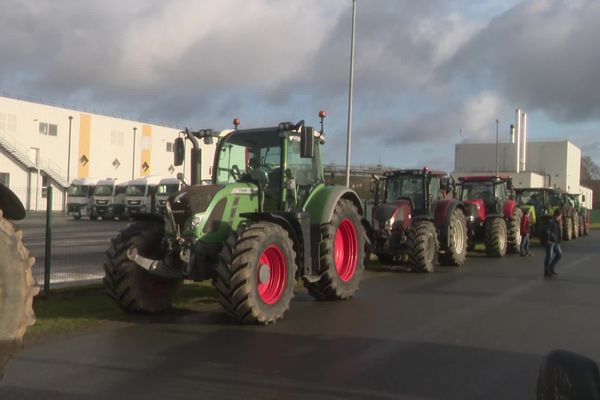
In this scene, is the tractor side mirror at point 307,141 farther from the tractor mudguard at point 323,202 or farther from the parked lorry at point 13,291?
the parked lorry at point 13,291

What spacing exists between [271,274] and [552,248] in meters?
8.51

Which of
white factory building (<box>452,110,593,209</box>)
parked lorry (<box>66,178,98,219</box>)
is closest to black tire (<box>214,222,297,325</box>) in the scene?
parked lorry (<box>66,178,98,219</box>)

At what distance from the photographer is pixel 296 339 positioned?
25.2ft

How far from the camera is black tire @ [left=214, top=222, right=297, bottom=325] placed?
26.3 ft

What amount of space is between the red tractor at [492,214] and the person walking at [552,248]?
164 inches

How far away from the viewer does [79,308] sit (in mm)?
9586

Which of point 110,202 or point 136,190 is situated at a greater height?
point 136,190

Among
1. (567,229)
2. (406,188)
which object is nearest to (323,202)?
(406,188)

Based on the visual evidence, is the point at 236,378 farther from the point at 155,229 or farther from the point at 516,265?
the point at 516,265

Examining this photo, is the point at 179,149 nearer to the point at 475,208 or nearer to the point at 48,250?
the point at 48,250

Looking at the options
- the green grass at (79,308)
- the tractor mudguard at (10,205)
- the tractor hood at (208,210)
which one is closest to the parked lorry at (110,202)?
the green grass at (79,308)

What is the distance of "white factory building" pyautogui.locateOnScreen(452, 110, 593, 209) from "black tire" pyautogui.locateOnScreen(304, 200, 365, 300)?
58.0m

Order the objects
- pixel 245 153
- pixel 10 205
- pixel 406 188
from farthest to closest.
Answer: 1. pixel 406 188
2. pixel 245 153
3. pixel 10 205

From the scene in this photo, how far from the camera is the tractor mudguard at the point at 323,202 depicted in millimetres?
9906
